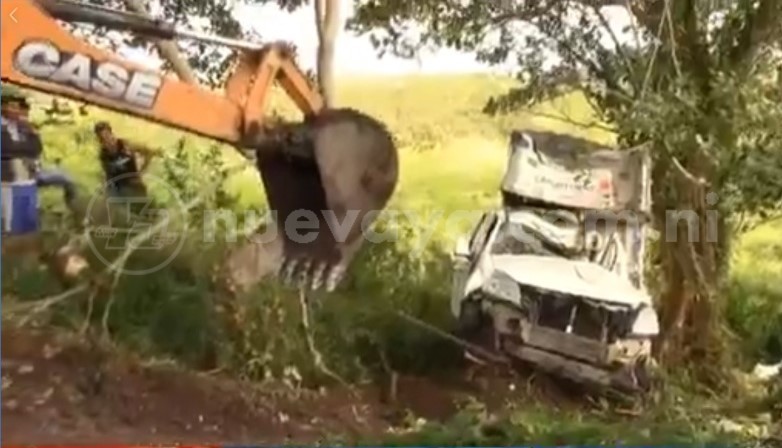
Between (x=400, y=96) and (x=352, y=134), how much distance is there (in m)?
0.10

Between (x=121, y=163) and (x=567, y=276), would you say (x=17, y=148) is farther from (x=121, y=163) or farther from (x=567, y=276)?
(x=567, y=276)

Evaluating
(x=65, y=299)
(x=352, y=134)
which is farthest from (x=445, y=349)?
(x=65, y=299)

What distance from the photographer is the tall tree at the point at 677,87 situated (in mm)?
2355

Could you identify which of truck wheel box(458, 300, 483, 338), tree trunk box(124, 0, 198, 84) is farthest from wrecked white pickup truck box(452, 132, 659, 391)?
tree trunk box(124, 0, 198, 84)

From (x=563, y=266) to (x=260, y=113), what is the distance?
1.82ft

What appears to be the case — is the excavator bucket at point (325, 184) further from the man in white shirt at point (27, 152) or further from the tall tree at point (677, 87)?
the man in white shirt at point (27, 152)

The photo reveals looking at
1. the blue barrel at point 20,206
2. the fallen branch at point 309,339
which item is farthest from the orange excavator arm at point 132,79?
the fallen branch at point 309,339

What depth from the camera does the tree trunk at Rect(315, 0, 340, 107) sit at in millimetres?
2303

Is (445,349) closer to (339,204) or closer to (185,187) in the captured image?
(339,204)

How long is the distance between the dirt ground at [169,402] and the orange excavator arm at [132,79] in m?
0.38

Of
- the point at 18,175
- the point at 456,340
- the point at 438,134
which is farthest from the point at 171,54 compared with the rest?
the point at 456,340

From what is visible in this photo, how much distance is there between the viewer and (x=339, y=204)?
2311mm

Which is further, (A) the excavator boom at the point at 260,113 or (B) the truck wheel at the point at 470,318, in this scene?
(B) the truck wheel at the point at 470,318

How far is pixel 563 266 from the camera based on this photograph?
2359 mm
